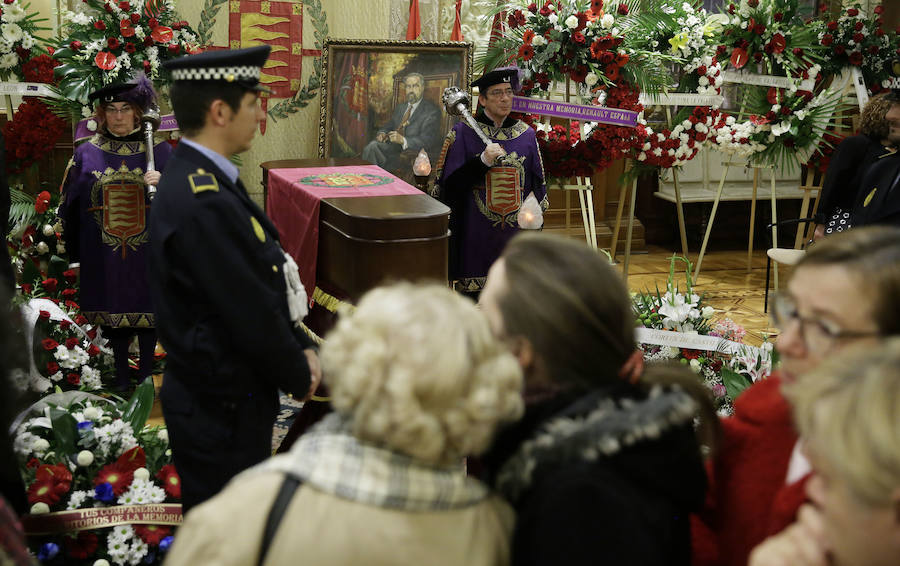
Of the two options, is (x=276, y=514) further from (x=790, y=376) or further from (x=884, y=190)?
(x=884, y=190)

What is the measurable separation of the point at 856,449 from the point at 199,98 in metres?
1.74

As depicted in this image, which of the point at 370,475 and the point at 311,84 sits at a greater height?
the point at 311,84

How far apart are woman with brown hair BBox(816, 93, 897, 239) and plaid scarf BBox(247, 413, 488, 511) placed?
478 cm

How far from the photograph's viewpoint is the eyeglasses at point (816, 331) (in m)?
1.19

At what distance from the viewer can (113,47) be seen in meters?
4.91

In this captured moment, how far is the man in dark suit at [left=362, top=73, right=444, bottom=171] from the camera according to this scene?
6242 mm

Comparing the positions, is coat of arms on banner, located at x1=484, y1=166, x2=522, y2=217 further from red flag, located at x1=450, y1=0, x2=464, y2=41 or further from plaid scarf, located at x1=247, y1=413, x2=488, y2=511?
plaid scarf, located at x1=247, y1=413, x2=488, y2=511

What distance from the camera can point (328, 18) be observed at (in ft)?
21.3

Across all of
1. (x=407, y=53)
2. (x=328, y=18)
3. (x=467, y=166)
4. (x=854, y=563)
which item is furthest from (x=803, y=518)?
(x=328, y=18)

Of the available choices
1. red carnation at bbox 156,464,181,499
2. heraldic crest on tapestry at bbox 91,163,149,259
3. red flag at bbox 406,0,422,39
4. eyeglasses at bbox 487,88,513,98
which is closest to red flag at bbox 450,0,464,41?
red flag at bbox 406,0,422,39

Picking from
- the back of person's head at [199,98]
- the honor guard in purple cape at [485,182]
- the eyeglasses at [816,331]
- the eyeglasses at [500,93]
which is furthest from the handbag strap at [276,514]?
the eyeglasses at [500,93]

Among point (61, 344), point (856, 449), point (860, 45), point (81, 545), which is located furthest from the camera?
point (860, 45)

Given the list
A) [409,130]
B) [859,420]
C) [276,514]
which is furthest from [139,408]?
[409,130]

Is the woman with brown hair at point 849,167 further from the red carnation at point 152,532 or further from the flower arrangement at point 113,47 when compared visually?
the red carnation at point 152,532
